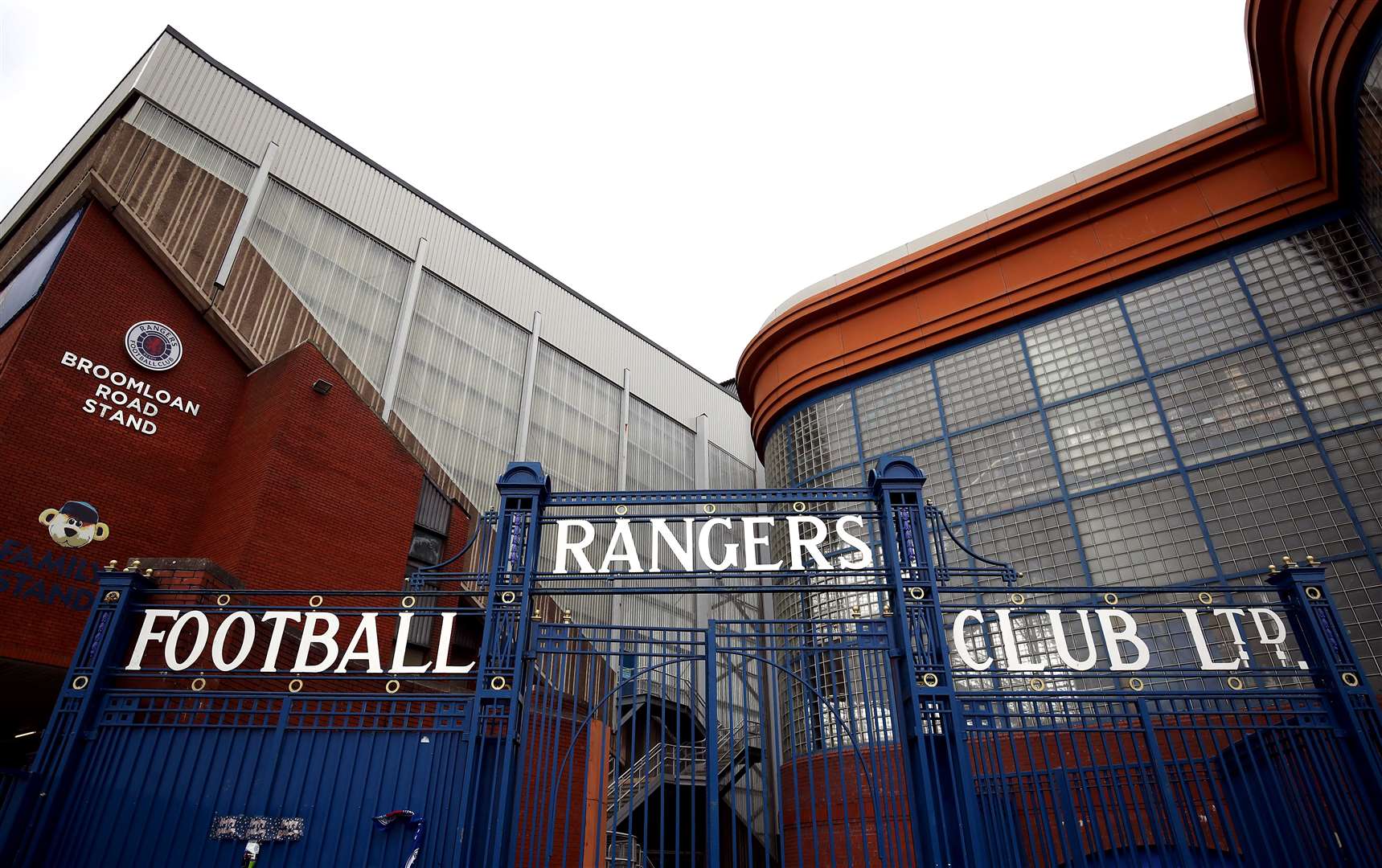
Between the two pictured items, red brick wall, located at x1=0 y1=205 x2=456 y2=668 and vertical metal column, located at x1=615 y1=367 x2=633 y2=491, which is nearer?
red brick wall, located at x1=0 y1=205 x2=456 y2=668

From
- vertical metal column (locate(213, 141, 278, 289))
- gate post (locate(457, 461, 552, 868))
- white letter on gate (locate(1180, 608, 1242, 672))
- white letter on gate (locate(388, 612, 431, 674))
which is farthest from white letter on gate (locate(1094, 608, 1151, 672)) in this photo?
vertical metal column (locate(213, 141, 278, 289))

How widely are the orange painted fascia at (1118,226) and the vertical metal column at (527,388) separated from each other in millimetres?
12752

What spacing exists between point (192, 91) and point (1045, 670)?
89.9 feet

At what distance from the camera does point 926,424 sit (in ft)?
60.0

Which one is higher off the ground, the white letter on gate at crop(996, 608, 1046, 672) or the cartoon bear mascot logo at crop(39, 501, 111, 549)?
the cartoon bear mascot logo at crop(39, 501, 111, 549)

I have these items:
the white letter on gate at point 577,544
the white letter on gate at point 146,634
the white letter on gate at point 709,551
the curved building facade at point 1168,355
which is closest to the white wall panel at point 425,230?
the curved building facade at point 1168,355

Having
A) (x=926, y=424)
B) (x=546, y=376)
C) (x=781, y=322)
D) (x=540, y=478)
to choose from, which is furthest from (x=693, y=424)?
(x=540, y=478)

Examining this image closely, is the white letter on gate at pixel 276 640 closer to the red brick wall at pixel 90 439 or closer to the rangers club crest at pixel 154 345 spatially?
the red brick wall at pixel 90 439

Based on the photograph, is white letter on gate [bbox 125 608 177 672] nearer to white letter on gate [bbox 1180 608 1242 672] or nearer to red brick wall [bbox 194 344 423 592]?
red brick wall [bbox 194 344 423 592]

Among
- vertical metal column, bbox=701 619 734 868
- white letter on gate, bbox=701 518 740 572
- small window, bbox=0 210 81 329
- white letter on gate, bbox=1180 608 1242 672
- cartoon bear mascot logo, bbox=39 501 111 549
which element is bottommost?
vertical metal column, bbox=701 619 734 868

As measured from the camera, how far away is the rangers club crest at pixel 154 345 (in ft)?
51.3

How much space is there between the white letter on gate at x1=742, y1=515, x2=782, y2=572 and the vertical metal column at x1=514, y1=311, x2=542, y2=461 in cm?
2318

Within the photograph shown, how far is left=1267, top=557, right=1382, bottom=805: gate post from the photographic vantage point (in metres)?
6.91

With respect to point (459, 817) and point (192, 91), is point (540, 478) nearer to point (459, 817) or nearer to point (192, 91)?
point (459, 817)
